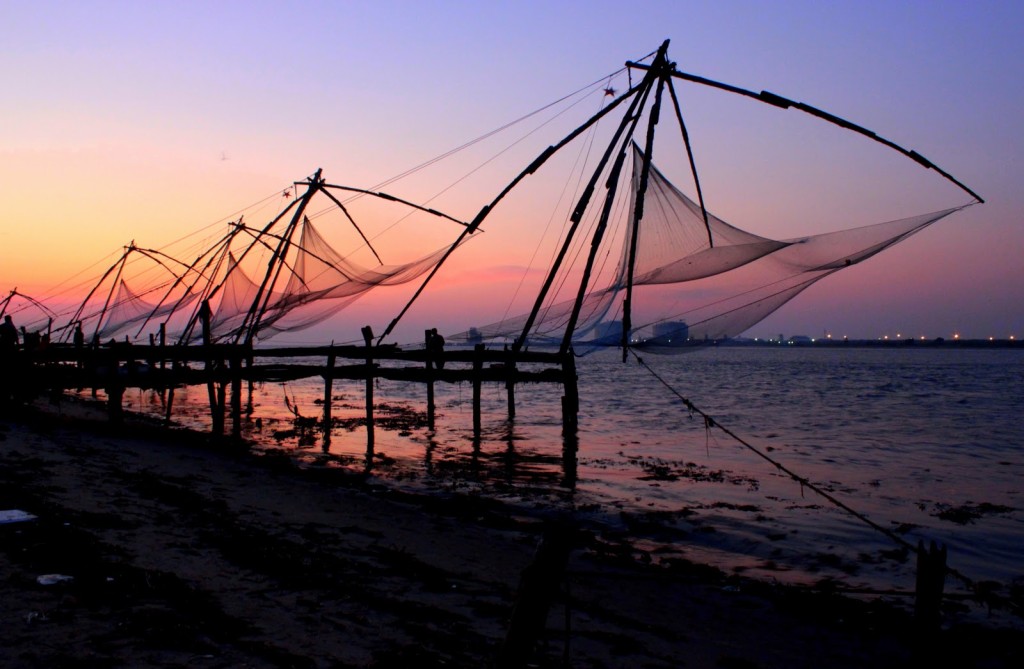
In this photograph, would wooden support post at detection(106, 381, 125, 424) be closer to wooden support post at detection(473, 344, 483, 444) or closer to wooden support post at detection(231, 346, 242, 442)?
wooden support post at detection(231, 346, 242, 442)

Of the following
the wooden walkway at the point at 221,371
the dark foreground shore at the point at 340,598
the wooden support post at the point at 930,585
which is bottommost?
the dark foreground shore at the point at 340,598

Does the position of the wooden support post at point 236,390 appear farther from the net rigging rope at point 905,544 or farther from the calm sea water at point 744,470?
the net rigging rope at point 905,544

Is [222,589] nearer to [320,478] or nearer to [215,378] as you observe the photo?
[320,478]

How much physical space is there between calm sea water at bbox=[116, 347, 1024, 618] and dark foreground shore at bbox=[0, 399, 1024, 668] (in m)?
1.18

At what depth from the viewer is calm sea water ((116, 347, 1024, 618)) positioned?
7.00 m

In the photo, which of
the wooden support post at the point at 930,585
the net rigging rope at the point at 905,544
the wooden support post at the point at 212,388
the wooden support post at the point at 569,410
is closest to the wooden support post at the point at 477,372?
the wooden support post at the point at 569,410

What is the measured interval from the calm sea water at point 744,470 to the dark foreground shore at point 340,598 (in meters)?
1.18

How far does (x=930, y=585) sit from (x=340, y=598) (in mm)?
3159

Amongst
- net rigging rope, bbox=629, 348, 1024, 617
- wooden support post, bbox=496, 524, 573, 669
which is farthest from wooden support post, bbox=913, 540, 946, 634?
wooden support post, bbox=496, 524, 573, 669

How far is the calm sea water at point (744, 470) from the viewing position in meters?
7.00

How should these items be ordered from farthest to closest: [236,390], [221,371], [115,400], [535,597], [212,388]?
[236,390] → [212,388] → [221,371] → [115,400] → [535,597]

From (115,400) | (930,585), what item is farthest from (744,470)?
(115,400)

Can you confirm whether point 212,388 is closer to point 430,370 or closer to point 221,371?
point 221,371

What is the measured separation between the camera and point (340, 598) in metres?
4.41
